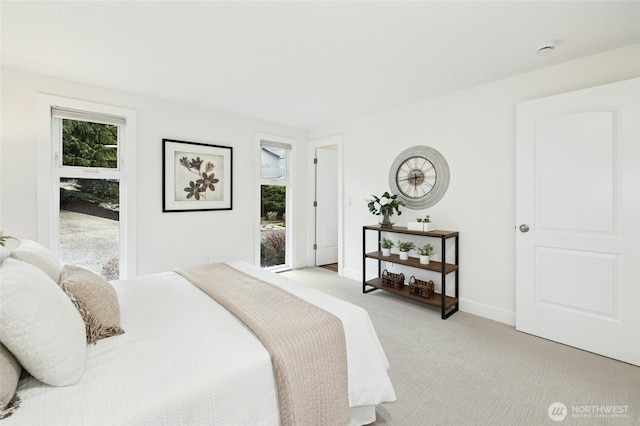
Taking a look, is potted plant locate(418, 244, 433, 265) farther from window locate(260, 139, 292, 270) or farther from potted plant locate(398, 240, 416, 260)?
window locate(260, 139, 292, 270)

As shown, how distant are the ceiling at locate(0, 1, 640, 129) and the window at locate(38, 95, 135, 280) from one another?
15.5 inches

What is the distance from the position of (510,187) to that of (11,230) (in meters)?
4.63

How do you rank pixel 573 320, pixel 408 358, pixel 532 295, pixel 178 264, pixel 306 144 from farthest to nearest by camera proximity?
pixel 306 144, pixel 178 264, pixel 532 295, pixel 573 320, pixel 408 358

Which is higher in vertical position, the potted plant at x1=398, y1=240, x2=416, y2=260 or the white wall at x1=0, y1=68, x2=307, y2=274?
the white wall at x1=0, y1=68, x2=307, y2=274

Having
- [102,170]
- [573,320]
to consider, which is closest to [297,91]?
[102,170]

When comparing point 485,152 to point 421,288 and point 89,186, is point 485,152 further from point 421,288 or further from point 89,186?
point 89,186

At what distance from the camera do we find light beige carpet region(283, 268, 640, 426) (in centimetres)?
162

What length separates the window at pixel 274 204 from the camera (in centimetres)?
446

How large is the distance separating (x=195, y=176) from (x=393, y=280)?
2794 mm

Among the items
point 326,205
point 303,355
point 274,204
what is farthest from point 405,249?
point 303,355

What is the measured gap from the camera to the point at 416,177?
3500mm

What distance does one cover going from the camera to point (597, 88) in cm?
222

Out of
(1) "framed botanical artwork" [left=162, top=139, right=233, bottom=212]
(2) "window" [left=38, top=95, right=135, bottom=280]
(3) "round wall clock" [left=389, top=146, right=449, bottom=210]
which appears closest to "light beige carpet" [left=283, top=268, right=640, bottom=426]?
(3) "round wall clock" [left=389, top=146, right=449, bottom=210]

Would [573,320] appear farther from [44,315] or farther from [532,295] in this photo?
[44,315]
